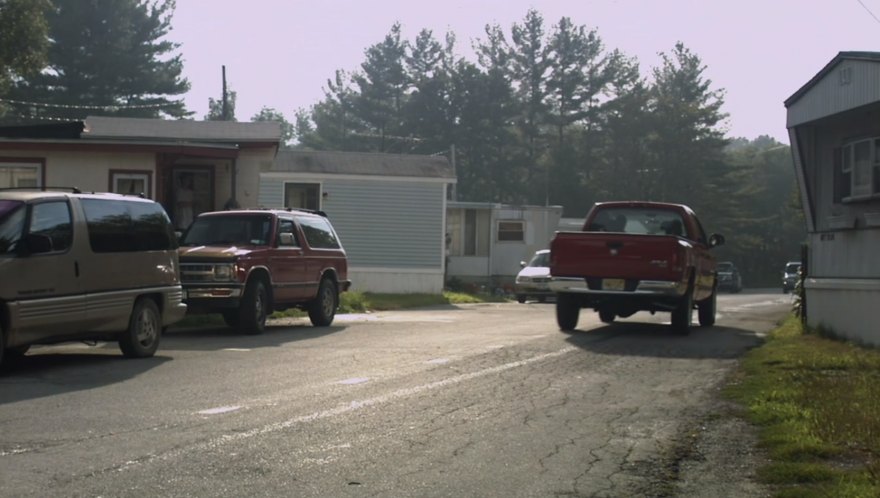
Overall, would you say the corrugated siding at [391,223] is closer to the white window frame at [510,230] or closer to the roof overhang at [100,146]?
the white window frame at [510,230]

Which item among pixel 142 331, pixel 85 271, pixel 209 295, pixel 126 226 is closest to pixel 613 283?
pixel 209 295

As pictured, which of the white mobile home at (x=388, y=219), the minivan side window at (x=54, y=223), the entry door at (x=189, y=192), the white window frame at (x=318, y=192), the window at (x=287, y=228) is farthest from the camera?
the white mobile home at (x=388, y=219)

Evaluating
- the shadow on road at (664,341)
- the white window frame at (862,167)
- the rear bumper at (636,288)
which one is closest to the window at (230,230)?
the rear bumper at (636,288)

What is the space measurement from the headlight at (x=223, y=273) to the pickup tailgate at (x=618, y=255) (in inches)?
194

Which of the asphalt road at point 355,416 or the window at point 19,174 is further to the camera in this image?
the window at point 19,174

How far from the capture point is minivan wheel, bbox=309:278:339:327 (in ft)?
67.9

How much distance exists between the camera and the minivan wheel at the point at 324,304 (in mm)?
20703

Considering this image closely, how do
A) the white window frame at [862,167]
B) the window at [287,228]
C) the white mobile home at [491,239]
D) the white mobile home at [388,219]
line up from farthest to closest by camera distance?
the white mobile home at [491,239] → the white mobile home at [388,219] → the white window frame at [862,167] → the window at [287,228]

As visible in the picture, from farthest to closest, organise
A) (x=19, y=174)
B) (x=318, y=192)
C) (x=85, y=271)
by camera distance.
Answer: (x=318, y=192)
(x=19, y=174)
(x=85, y=271)

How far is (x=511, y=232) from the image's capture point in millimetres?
47062

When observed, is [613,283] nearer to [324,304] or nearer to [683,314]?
[683,314]

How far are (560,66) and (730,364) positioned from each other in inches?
2580

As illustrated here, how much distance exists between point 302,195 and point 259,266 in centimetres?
1934

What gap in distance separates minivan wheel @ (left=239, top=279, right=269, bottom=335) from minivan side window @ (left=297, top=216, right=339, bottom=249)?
7.41ft
